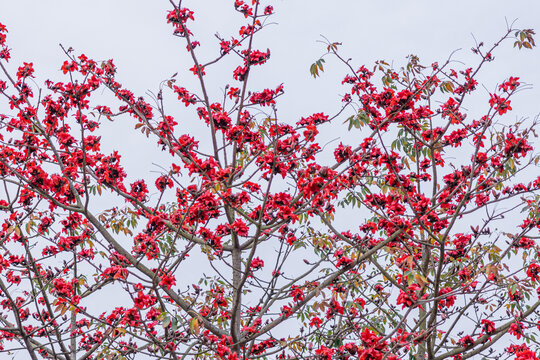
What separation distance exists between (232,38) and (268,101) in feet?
2.91

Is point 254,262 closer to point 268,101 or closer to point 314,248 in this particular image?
point 314,248

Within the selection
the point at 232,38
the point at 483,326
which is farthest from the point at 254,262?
the point at 232,38

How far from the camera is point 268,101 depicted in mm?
5754

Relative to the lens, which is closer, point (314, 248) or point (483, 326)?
point (483, 326)

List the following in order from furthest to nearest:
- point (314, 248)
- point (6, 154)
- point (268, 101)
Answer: point (314, 248) < point (268, 101) < point (6, 154)

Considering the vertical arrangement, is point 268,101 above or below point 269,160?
above

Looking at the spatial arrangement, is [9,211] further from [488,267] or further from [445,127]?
[445,127]

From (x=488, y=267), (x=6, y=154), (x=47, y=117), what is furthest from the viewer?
(x=47, y=117)

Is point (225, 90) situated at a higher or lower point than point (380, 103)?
higher

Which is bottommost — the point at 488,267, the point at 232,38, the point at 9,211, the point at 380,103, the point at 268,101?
the point at 488,267

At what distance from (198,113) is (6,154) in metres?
2.23

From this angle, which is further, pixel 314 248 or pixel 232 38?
pixel 314 248

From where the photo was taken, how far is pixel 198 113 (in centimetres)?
607

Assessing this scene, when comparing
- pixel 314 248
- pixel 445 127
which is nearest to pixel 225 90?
pixel 314 248
